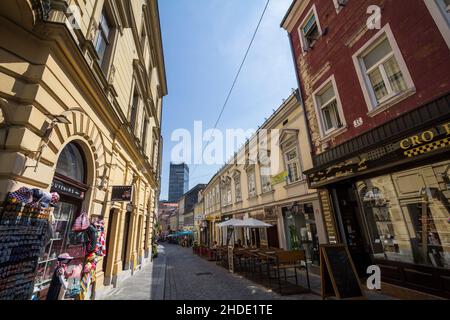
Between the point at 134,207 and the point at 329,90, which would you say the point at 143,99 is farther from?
the point at 329,90

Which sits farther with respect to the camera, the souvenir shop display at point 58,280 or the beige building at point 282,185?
the beige building at point 282,185

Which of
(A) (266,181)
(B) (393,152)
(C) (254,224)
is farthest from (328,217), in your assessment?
(A) (266,181)

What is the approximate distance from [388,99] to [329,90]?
284 cm

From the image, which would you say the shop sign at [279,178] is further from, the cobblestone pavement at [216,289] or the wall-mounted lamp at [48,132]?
the wall-mounted lamp at [48,132]

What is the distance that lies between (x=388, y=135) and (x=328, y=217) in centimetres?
348

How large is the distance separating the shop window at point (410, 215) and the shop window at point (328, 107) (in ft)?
8.30

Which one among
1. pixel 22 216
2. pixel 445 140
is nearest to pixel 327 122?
pixel 445 140

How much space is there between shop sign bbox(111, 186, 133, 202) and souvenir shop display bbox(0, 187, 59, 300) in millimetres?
3429

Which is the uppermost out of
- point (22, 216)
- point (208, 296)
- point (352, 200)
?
point (352, 200)

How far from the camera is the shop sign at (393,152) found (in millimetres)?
4289

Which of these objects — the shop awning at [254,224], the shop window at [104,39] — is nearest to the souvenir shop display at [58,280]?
the shop window at [104,39]

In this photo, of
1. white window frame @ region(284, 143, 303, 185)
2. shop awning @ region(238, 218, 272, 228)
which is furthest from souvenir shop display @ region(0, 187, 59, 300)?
white window frame @ region(284, 143, 303, 185)

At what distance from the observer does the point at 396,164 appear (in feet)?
16.7

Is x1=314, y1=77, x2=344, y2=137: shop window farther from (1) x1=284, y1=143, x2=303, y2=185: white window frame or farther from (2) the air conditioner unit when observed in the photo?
(2) the air conditioner unit
